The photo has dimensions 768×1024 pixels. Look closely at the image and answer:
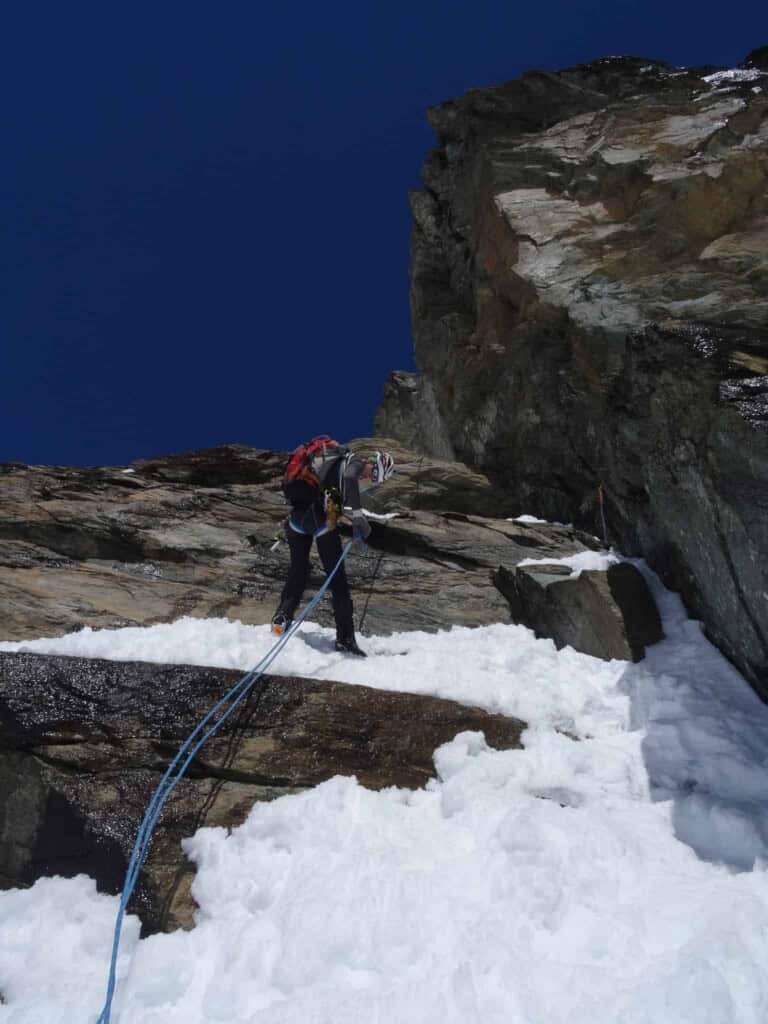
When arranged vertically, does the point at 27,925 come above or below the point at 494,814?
below

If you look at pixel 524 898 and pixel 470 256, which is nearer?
A: pixel 524 898

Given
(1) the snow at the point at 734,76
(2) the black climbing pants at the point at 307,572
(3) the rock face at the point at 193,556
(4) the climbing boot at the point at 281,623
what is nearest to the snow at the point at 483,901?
(4) the climbing boot at the point at 281,623

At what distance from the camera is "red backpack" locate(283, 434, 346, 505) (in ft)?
29.6

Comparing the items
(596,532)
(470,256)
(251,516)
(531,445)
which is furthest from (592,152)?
(251,516)

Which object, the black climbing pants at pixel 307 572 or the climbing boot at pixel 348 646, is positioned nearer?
the climbing boot at pixel 348 646

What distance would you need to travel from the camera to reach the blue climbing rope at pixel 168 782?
4558 millimetres

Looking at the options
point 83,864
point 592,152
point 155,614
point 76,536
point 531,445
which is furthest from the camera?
point 592,152

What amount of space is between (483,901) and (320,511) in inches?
214

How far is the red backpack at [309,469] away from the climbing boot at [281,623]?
158 cm

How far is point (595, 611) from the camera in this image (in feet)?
30.1

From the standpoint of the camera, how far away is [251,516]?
554 inches

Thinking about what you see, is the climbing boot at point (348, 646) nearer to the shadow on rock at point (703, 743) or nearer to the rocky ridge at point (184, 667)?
the rocky ridge at point (184, 667)

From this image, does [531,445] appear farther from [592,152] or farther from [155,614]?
[155,614]

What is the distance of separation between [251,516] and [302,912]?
9996 mm
